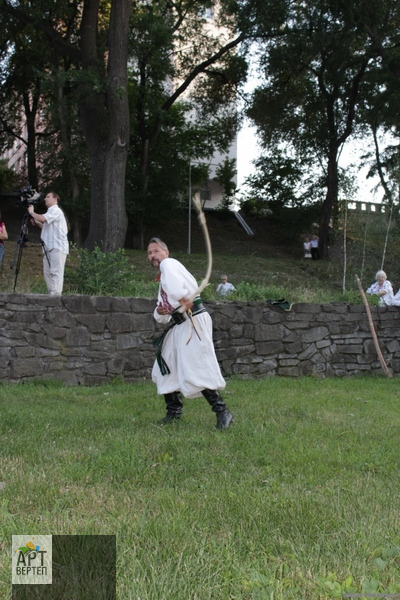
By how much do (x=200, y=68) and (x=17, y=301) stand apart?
66.8ft

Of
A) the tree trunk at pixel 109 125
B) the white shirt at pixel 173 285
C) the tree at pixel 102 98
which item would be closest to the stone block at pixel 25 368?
the white shirt at pixel 173 285

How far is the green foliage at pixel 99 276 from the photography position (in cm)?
1117

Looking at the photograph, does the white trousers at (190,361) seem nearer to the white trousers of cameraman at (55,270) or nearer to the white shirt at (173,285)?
the white shirt at (173,285)

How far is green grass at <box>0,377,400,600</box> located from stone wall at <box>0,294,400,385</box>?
221 cm

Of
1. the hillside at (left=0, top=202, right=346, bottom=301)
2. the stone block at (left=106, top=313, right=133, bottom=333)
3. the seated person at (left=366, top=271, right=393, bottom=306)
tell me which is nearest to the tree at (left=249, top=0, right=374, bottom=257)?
the hillside at (left=0, top=202, right=346, bottom=301)

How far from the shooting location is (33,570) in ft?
9.41

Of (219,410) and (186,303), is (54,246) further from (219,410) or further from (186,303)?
(219,410)

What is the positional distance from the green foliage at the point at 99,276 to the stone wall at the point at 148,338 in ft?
Result: 3.58

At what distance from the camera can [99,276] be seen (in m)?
11.4

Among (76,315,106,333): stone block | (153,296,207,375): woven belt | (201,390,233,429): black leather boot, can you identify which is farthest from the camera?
(76,315,106,333): stone block

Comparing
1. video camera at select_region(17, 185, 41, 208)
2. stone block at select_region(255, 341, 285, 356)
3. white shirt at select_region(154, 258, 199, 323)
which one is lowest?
stone block at select_region(255, 341, 285, 356)

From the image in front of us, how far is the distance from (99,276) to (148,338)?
1.78 meters

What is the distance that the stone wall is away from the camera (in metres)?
9.42

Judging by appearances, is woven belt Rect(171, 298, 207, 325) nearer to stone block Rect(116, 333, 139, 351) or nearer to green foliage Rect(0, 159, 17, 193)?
stone block Rect(116, 333, 139, 351)
